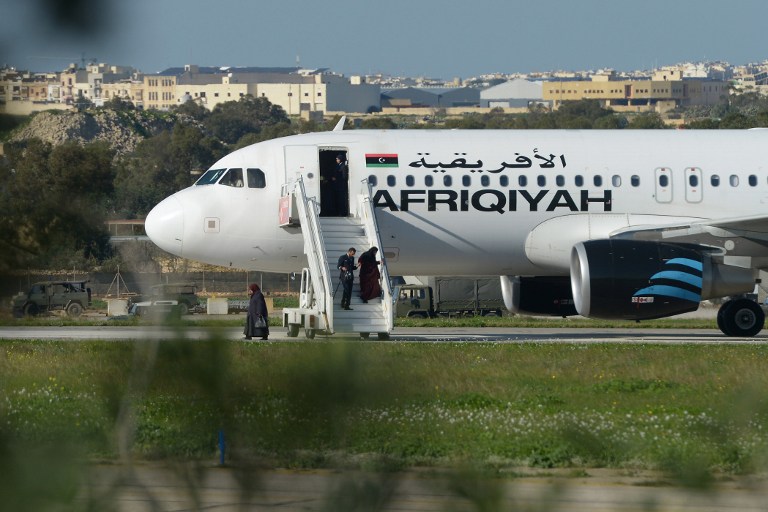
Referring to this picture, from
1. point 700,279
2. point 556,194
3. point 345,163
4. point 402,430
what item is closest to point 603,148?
point 556,194

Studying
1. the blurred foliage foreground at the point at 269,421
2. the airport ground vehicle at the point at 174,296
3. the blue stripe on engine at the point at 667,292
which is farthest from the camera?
the blue stripe on engine at the point at 667,292

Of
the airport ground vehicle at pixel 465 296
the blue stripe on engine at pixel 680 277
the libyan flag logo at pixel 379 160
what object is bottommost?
the airport ground vehicle at pixel 465 296

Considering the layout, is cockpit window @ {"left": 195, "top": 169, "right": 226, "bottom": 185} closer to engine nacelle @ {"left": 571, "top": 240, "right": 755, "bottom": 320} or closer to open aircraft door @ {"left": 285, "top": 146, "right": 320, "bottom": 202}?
open aircraft door @ {"left": 285, "top": 146, "right": 320, "bottom": 202}

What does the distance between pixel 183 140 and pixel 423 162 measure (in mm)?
51638

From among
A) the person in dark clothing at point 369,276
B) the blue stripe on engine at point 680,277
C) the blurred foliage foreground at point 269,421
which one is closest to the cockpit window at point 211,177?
the person in dark clothing at point 369,276

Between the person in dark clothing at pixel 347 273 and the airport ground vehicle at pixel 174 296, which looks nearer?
the airport ground vehicle at pixel 174 296

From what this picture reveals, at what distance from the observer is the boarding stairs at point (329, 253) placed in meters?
22.7

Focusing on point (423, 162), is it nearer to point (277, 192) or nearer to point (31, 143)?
point (277, 192)

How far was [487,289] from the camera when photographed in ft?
169

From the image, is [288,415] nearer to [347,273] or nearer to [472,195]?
[347,273]

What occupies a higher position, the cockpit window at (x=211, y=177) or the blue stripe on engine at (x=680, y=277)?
the cockpit window at (x=211, y=177)

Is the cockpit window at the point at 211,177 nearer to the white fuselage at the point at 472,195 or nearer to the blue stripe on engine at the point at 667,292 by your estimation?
the white fuselage at the point at 472,195

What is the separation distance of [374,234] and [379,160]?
4.99 ft

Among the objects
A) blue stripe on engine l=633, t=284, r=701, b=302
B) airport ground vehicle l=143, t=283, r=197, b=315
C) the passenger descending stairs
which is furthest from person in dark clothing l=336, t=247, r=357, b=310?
airport ground vehicle l=143, t=283, r=197, b=315
